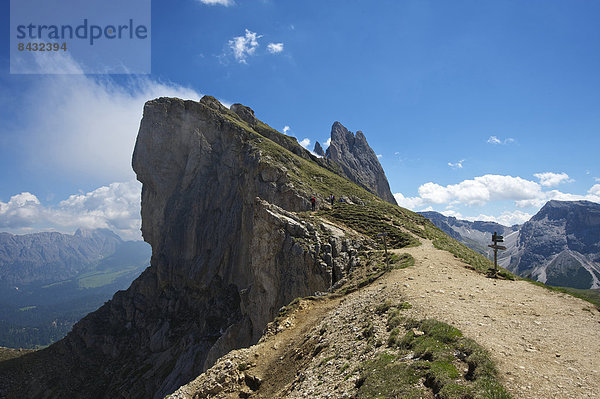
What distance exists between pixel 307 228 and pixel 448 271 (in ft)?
58.1

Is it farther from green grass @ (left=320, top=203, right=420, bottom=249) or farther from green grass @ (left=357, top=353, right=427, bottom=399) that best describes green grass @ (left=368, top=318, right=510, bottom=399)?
green grass @ (left=320, top=203, right=420, bottom=249)

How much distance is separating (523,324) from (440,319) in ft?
11.8

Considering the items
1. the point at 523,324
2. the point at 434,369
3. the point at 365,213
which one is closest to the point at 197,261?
the point at 365,213

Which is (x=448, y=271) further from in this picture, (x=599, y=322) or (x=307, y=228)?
(x=307, y=228)

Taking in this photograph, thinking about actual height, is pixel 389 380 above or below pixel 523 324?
below

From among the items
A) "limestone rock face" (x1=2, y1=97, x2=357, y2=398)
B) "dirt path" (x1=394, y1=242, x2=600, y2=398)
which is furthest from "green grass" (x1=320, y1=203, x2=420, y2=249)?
"dirt path" (x1=394, y1=242, x2=600, y2=398)

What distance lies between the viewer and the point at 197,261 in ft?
298

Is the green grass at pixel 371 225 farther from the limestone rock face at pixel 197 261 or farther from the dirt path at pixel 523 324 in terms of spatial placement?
the dirt path at pixel 523 324

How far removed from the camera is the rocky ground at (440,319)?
970 cm

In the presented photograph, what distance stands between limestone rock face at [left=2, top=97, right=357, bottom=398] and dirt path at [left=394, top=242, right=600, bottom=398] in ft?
45.7

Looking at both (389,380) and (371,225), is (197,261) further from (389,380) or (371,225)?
(389,380)

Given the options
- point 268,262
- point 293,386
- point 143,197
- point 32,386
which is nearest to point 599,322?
point 293,386

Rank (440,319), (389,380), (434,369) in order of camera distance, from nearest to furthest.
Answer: (434,369)
(389,380)
(440,319)

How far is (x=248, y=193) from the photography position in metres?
75.0
